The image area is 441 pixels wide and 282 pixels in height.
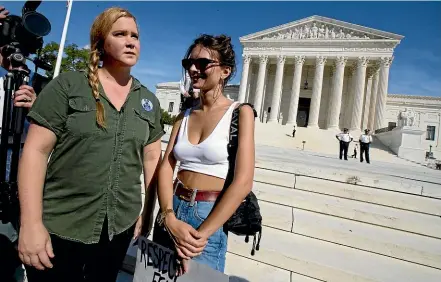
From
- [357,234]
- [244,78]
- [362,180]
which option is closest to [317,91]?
[244,78]

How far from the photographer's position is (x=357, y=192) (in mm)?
3973

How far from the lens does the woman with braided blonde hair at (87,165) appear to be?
52.5 inches

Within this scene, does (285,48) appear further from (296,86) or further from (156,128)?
(156,128)

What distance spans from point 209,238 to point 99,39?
1.30 metres

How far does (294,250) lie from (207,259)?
210cm

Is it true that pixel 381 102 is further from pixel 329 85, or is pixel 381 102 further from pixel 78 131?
pixel 78 131

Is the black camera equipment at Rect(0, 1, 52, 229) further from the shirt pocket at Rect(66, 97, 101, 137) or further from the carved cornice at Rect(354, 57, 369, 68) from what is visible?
the carved cornice at Rect(354, 57, 369, 68)

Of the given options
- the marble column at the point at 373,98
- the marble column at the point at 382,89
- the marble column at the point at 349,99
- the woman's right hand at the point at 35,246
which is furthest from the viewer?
the marble column at the point at 349,99

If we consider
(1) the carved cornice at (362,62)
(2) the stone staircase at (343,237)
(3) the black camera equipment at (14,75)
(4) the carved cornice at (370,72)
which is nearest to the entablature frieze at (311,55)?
(1) the carved cornice at (362,62)

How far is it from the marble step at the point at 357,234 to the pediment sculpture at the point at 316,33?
4317 centimetres

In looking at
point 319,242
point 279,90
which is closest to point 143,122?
point 319,242

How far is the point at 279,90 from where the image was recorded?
4216 centimetres

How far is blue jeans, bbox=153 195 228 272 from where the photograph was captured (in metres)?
1.58

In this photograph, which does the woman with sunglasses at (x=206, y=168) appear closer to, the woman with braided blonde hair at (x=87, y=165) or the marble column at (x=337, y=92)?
the woman with braided blonde hair at (x=87, y=165)
